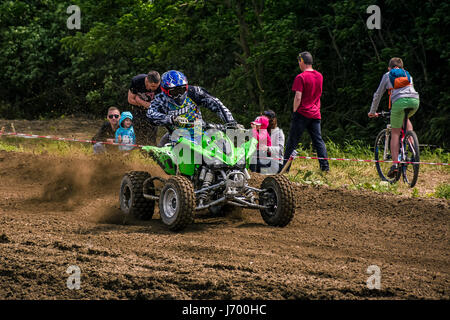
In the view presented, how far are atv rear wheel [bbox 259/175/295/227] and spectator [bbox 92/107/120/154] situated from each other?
4.93 m

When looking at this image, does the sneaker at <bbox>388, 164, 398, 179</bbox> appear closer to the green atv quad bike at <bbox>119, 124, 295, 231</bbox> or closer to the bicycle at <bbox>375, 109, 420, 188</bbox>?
the bicycle at <bbox>375, 109, 420, 188</bbox>

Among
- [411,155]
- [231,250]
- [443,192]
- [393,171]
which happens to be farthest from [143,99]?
[443,192]

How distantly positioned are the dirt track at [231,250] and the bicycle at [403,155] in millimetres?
896

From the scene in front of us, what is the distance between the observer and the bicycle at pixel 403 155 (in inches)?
364

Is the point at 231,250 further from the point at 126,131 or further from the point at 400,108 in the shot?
the point at 126,131

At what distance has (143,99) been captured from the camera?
1052cm

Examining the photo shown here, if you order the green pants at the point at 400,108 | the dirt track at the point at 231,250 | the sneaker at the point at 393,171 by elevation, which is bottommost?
the dirt track at the point at 231,250

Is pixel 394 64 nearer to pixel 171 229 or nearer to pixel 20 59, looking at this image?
pixel 171 229

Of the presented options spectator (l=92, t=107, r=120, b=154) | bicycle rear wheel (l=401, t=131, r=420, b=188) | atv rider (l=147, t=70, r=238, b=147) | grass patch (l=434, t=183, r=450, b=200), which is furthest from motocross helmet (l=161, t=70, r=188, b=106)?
grass patch (l=434, t=183, r=450, b=200)

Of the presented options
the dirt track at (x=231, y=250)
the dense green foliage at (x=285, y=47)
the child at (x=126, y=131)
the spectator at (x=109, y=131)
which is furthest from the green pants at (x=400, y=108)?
the spectator at (x=109, y=131)

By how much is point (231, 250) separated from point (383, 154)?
4.85 meters

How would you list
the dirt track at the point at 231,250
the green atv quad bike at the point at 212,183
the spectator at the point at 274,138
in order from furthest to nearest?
the spectator at the point at 274,138
the green atv quad bike at the point at 212,183
the dirt track at the point at 231,250

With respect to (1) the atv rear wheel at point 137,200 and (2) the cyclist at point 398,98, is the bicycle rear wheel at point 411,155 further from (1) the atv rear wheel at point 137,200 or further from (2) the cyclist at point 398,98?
(1) the atv rear wheel at point 137,200

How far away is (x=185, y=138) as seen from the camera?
298 inches
